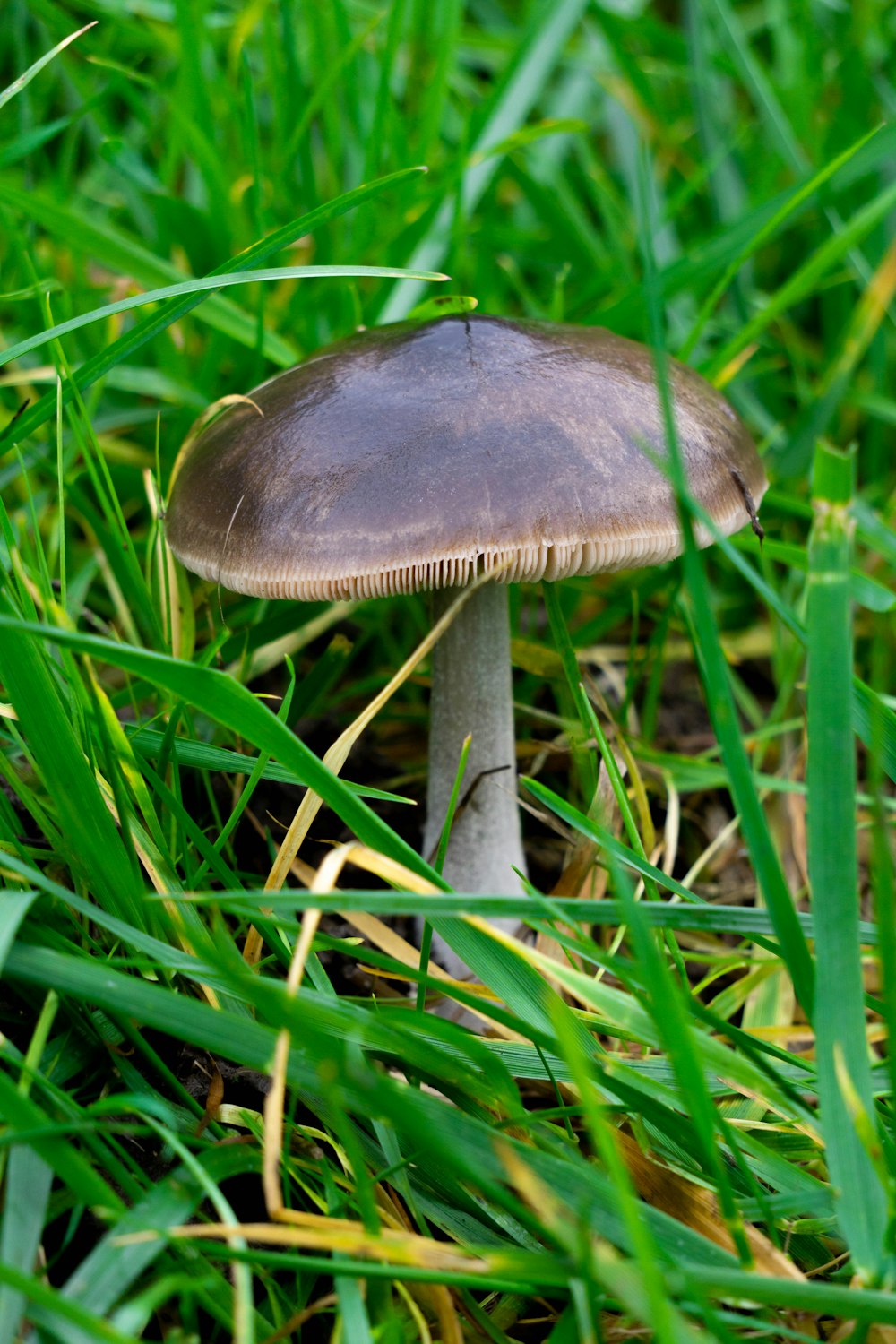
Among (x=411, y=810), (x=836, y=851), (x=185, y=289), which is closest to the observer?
(x=836, y=851)

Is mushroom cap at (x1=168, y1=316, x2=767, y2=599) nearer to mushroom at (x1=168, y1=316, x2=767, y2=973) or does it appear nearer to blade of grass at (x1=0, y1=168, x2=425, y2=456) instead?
mushroom at (x1=168, y1=316, x2=767, y2=973)

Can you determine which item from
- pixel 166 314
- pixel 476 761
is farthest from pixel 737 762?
pixel 166 314

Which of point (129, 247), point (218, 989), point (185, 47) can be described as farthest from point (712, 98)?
point (218, 989)

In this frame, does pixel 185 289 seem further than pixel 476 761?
No

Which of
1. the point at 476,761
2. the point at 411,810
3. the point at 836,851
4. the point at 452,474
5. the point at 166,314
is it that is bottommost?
the point at 411,810

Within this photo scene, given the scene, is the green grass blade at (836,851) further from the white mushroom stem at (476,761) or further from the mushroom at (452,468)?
the white mushroom stem at (476,761)

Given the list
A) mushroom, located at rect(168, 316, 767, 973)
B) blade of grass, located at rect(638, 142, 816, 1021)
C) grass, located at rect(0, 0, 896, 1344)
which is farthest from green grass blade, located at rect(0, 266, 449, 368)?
blade of grass, located at rect(638, 142, 816, 1021)

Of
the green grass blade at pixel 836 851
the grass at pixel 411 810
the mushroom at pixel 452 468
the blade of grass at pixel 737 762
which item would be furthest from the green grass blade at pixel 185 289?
the green grass blade at pixel 836 851

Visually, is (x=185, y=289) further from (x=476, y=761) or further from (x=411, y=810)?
(x=411, y=810)
